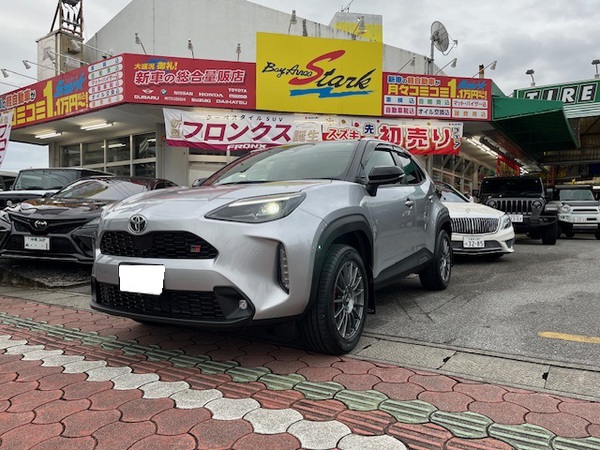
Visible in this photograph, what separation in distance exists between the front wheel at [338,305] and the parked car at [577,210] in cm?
1044

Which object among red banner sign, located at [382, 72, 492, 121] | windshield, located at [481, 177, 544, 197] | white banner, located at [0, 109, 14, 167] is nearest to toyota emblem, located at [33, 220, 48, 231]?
white banner, located at [0, 109, 14, 167]

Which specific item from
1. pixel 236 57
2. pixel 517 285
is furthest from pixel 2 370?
pixel 236 57

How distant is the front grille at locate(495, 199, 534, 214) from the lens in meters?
9.89

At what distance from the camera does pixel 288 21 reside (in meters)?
15.0

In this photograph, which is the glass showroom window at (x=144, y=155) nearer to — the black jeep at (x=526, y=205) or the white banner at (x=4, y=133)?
the white banner at (x=4, y=133)

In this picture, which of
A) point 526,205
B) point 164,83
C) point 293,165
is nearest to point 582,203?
point 526,205

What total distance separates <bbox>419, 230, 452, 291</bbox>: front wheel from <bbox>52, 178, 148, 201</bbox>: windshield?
3948 mm

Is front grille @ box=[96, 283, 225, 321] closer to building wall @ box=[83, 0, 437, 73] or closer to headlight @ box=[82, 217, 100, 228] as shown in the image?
headlight @ box=[82, 217, 100, 228]

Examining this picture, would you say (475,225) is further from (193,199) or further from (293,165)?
(193,199)

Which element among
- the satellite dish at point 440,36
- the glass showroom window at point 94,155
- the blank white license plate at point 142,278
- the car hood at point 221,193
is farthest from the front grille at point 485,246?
the glass showroom window at point 94,155

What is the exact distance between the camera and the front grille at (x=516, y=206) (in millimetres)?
9891

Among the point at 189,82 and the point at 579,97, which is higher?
the point at 579,97

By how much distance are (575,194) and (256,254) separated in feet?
43.5

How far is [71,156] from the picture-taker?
17.0 metres
